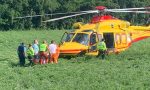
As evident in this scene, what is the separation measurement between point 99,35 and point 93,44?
2.70 ft

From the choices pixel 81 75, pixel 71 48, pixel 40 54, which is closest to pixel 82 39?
pixel 71 48

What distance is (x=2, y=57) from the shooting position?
24391mm

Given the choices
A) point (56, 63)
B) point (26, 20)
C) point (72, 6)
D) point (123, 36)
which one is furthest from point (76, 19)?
point (56, 63)

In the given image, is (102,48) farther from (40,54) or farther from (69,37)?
(40,54)

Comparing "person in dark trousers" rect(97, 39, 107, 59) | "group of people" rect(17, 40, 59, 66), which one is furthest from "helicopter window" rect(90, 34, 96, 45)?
"group of people" rect(17, 40, 59, 66)

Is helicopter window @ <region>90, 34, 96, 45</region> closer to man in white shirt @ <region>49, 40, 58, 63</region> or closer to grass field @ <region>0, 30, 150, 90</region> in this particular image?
grass field @ <region>0, 30, 150, 90</region>

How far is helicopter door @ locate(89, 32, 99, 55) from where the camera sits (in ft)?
77.9

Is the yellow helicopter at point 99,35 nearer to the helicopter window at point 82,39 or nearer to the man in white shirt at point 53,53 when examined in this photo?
the helicopter window at point 82,39

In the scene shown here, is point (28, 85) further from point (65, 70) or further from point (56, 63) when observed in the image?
point (56, 63)

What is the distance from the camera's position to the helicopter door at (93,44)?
23734mm

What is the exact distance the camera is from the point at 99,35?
2455 cm

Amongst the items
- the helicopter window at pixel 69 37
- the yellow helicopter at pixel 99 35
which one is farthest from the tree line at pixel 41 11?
the helicopter window at pixel 69 37

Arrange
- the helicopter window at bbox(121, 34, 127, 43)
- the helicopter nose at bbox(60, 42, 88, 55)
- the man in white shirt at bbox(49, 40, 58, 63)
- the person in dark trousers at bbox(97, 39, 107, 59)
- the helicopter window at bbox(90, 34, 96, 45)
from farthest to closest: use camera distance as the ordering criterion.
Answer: the helicopter window at bbox(121, 34, 127, 43) < the helicopter window at bbox(90, 34, 96, 45) < the person in dark trousers at bbox(97, 39, 107, 59) < the helicopter nose at bbox(60, 42, 88, 55) < the man in white shirt at bbox(49, 40, 58, 63)

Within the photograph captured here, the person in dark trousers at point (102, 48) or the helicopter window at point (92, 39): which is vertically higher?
the helicopter window at point (92, 39)
